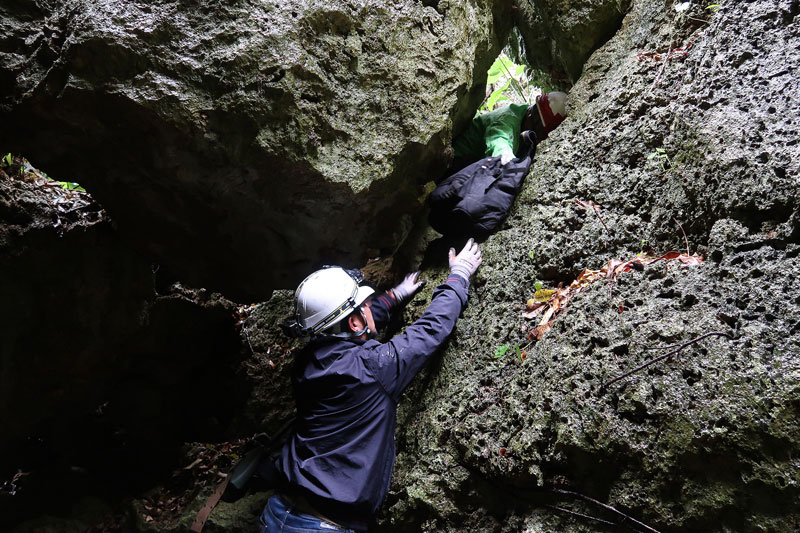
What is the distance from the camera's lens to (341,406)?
→ 315cm

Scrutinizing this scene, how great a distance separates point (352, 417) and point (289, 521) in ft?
2.64

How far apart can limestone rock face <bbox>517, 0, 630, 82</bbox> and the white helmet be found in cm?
306

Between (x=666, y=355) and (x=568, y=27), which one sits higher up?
(x=568, y=27)

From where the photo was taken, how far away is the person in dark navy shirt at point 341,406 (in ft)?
→ 10.1

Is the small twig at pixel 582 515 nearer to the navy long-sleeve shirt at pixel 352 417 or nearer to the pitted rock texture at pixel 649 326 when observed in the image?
the pitted rock texture at pixel 649 326

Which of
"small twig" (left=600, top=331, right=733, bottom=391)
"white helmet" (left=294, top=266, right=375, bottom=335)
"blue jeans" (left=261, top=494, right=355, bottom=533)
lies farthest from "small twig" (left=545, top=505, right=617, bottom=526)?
"white helmet" (left=294, top=266, right=375, bottom=335)

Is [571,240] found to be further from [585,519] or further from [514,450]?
[585,519]

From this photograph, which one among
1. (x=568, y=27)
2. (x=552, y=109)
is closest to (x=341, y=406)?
(x=552, y=109)

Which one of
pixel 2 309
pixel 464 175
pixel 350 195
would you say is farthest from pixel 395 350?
pixel 2 309

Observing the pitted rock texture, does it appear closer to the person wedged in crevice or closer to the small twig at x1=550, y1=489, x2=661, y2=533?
the small twig at x1=550, y1=489, x2=661, y2=533

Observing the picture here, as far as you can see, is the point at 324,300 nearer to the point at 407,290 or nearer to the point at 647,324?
the point at 407,290

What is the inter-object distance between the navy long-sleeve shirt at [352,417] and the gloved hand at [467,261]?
400 mm

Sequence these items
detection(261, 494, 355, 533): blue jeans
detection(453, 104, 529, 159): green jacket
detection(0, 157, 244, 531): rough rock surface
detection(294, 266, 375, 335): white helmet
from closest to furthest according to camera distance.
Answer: detection(261, 494, 355, 533): blue jeans → detection(294, 266, 375, 335): white helmet → detection(453, 104, 529, 159): green jacket → detection(0, 157, 244, 531): rough rock surface

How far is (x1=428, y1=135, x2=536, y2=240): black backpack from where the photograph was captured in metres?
3.76
